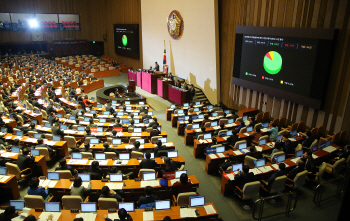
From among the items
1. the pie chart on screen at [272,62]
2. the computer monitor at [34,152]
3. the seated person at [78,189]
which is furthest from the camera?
the pie chart on screen at [272,62]

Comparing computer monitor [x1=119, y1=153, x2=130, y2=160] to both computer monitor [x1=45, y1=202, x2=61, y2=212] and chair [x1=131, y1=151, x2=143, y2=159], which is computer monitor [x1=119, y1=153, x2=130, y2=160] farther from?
computer monitor [x1=45, y1=202, x2=61, y2=212]

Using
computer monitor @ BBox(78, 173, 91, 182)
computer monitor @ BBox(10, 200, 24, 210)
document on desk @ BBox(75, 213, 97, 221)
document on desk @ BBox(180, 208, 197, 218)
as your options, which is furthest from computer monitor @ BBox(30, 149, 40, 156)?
document on desk @ BBox(180, 208, 197, 218)

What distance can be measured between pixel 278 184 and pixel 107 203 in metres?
4.25

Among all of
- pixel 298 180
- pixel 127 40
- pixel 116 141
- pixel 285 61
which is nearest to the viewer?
pixel 298 180

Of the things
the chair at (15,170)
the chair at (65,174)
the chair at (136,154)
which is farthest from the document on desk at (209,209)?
the chair at (15,170)

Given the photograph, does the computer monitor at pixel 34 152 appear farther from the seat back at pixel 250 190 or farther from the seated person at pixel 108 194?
the seat back at pixel 250 190

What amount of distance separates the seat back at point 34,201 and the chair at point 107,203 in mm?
1276

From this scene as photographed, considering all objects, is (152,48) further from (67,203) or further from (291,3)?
(67,203)

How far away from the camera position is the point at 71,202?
5.46m

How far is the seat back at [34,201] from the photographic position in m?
5.30

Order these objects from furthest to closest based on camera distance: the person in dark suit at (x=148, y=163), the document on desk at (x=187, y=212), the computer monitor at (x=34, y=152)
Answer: the computer monitor at (x=34, y=152) → the person in dark suit at (x=148, y=163) → the document on desk at (x=187, y=212)

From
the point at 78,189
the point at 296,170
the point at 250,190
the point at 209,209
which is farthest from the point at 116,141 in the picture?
the point at 296,170

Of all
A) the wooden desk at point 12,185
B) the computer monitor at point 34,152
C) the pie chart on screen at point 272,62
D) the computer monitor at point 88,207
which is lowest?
the wooden desk at point 12,185

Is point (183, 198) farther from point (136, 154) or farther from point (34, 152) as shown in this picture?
point (34, 152)
